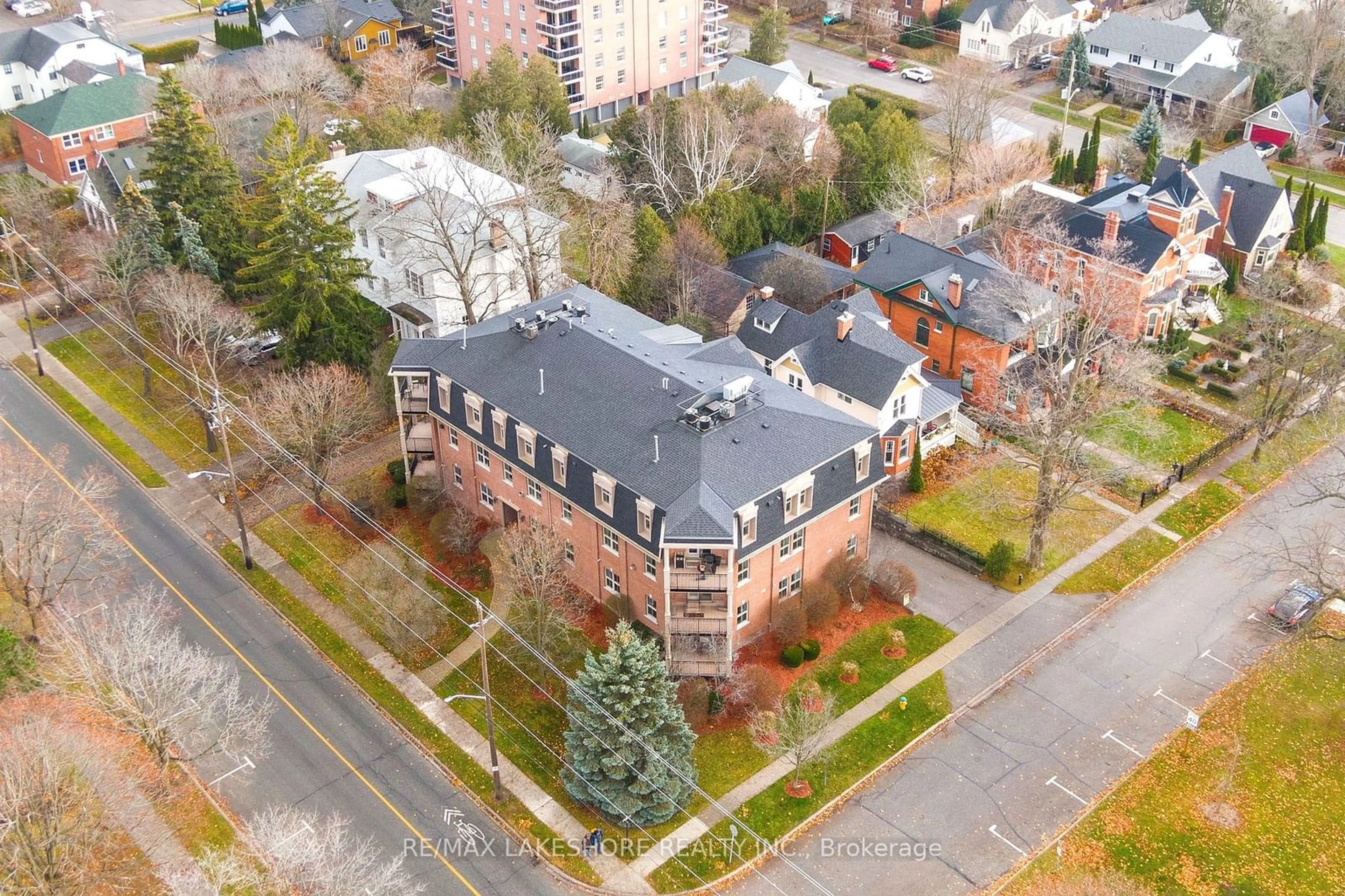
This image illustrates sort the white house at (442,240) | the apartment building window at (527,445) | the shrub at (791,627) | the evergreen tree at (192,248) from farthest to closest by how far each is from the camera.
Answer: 1. the evergreen tree at (192,248)
2. the white house at (442,240)
3. the apartment building window at (527,445)
4. the shrub at (791,627)

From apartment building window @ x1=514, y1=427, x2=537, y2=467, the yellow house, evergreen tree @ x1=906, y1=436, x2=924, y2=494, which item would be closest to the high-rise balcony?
the yellow house

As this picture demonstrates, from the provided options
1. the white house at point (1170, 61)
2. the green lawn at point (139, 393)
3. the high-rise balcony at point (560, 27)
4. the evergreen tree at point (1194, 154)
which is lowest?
the green lawn at point (139, 393)

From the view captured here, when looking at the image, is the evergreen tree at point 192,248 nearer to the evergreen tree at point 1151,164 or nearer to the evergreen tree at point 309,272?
the evergreen tree at point 309,272

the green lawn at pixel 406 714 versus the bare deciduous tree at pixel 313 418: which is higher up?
the bare deciduous tree at pixel 313 418

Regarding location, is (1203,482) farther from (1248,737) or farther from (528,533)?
(528,533)

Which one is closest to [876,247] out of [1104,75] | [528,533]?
[528,533]

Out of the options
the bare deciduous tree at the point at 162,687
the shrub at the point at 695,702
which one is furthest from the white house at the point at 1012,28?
the bare deciduous tree at the point at 162,687
